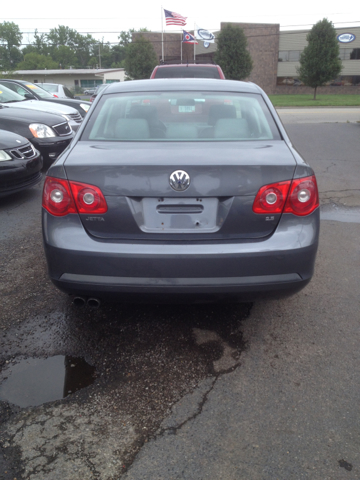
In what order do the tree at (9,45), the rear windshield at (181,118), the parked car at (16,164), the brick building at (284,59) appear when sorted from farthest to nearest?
the tree at (9,45) < the brick building at (284,59) < the parked car at (16,164) < the rear windshield at (181,118)

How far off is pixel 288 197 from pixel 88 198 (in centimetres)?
119

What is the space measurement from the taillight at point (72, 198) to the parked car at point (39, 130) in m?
5.80

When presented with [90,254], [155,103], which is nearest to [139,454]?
[90,254]

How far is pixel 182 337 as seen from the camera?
3.12 metres

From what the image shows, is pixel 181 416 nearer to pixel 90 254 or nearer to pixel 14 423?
pixel 14 423

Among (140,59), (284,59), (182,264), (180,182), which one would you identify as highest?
(140,59)

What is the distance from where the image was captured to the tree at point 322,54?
1571 inches

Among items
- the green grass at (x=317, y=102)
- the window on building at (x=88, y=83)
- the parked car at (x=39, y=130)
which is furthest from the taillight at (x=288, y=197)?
the window on building at (x=88, y=83)

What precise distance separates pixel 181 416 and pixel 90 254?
1046 mm

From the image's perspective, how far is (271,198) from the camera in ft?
8.73

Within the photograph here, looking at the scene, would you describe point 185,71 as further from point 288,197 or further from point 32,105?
point 288,197

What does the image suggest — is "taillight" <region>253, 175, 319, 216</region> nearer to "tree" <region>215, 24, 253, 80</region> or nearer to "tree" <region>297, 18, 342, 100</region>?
"tree" <region>297, 18, 342, 100</region>

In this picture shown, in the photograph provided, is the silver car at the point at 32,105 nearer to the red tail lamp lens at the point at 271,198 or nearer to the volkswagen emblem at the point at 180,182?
the volkswagen emblem at the point at 180,182

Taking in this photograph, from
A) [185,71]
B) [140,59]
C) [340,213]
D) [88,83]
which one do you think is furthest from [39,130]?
[88,83]
